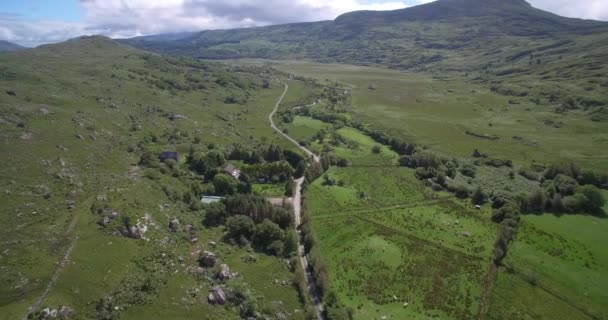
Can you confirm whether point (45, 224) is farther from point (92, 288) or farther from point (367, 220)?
point (367, 220)

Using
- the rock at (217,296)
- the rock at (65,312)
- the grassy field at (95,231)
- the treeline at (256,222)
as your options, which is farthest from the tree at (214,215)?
the rock at (65,312)

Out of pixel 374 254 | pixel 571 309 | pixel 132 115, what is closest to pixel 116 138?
pixel 132 115

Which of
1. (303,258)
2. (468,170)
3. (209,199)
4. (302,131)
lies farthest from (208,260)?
(302,131)

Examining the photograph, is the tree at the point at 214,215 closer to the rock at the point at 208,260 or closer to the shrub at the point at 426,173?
the rock at the point at 208,260

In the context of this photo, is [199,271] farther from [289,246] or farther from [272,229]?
[289,246]

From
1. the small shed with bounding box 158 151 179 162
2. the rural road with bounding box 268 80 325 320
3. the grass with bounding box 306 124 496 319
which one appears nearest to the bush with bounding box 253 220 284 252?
the rural road with bounding box 268 80 325 320

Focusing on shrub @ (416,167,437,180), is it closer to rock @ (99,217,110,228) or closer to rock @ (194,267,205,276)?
rock @ (194,267,205,276)
